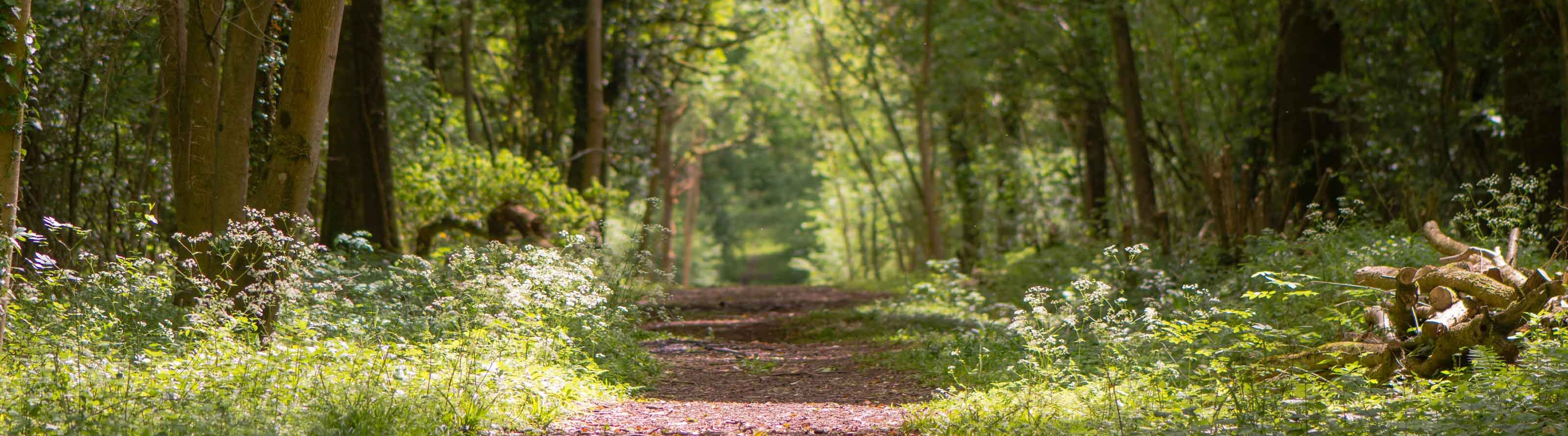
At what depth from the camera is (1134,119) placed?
51.0 ft

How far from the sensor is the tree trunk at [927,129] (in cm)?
2322

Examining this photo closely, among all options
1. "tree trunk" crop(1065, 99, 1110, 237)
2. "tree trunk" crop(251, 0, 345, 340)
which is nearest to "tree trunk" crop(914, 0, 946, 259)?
"tree trunk" crop(1065, 99, 1110, 237)

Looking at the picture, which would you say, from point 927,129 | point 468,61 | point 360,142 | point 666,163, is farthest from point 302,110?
point 666,163

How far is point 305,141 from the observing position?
24.0ft

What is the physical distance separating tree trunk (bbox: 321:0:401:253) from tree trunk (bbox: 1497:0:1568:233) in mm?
11442

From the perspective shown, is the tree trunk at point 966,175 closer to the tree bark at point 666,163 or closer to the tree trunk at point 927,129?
the tree trunk at point 927,129

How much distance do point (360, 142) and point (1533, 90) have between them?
1179 centimetres

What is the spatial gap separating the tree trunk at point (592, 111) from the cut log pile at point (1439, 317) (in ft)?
44.7

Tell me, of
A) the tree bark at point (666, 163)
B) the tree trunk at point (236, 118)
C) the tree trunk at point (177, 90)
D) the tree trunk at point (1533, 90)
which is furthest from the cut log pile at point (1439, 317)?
the tree bark at point (666, 163)

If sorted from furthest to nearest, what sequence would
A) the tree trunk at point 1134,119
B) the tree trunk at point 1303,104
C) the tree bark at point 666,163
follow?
1. the tree bark at point 666,163
2. the tree trunk at point 1134,119
3. the tree trunk at point 1303,104

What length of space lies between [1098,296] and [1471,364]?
6.35ft

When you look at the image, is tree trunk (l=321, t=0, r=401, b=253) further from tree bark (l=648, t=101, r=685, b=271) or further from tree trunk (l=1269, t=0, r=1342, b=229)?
tree bark (l=648, t=101, r=685, b=271)

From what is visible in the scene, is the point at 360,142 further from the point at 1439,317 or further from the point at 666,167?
the point at 666,167

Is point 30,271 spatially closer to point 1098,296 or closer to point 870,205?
point 1098,296
